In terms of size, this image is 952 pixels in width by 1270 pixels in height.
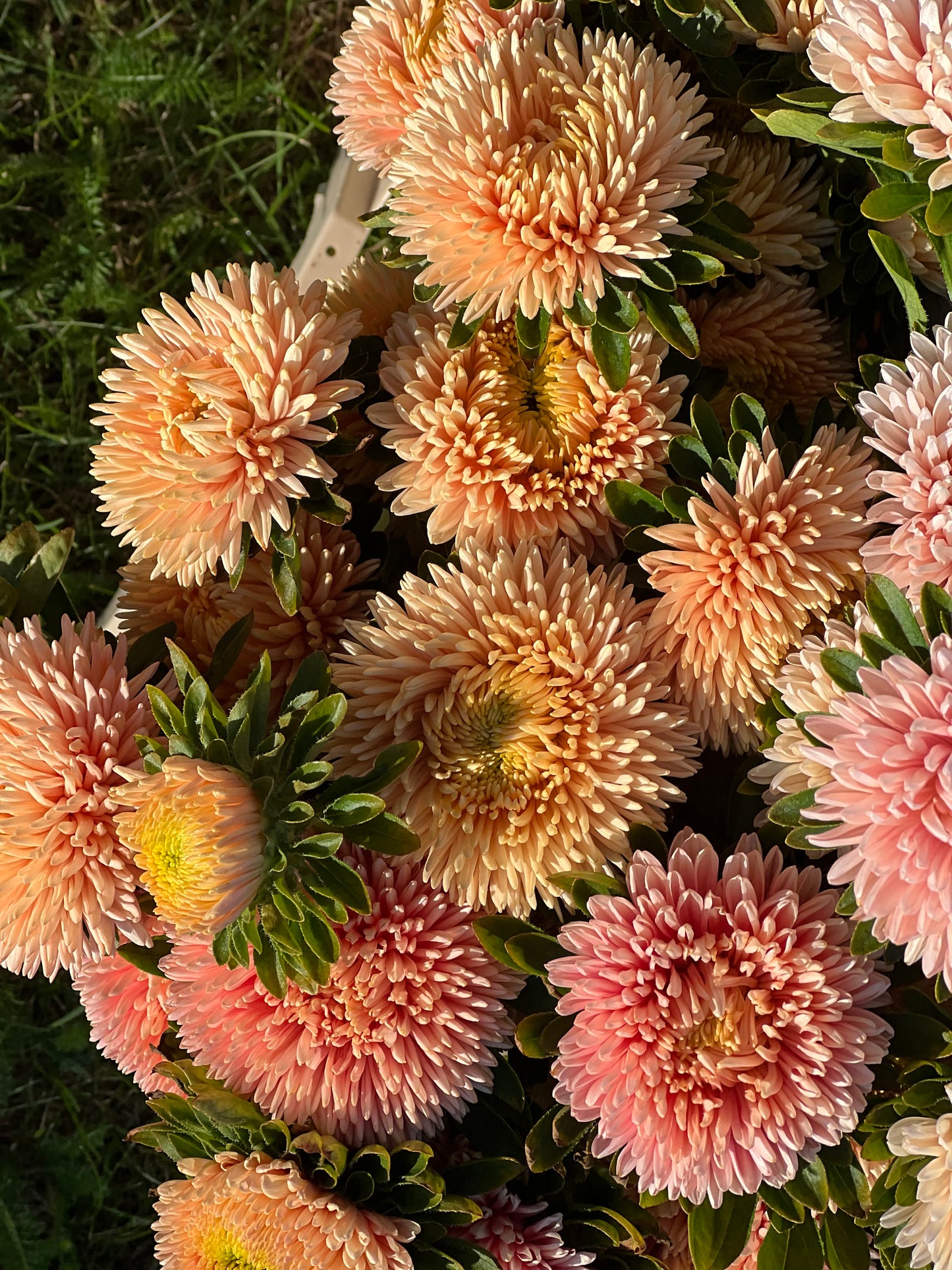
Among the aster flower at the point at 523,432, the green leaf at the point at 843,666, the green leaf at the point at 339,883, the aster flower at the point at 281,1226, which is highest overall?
the aster flower at the point at 523,432

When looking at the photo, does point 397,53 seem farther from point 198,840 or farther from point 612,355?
point 198,840

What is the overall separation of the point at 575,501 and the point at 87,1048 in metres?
1.15

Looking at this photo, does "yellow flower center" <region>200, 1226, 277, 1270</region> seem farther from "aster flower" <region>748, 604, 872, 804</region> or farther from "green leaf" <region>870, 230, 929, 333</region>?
"green leaf" <region>870, 230, 929, 333</region>

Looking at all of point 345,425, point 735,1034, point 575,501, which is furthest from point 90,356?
point 735,1034

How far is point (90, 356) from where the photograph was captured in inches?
62.1

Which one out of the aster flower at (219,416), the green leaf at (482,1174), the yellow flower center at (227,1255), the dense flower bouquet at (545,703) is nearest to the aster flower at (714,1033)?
the dense flower bouquet at (545,703)

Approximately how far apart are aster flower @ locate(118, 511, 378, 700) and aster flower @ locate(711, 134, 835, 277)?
1.08 feet

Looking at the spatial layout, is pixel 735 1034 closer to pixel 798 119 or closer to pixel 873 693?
pixel 873 693

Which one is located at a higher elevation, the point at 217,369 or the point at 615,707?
the point at 217,369

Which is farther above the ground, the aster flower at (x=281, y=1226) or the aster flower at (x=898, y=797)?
the aster flower at (x=898, y=797)

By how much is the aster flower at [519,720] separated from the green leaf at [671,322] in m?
0.14

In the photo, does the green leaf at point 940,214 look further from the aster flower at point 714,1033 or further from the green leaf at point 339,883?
the green leaf at point 339,883

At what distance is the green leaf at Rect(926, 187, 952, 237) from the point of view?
1.86 feet

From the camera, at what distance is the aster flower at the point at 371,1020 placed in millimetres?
667
